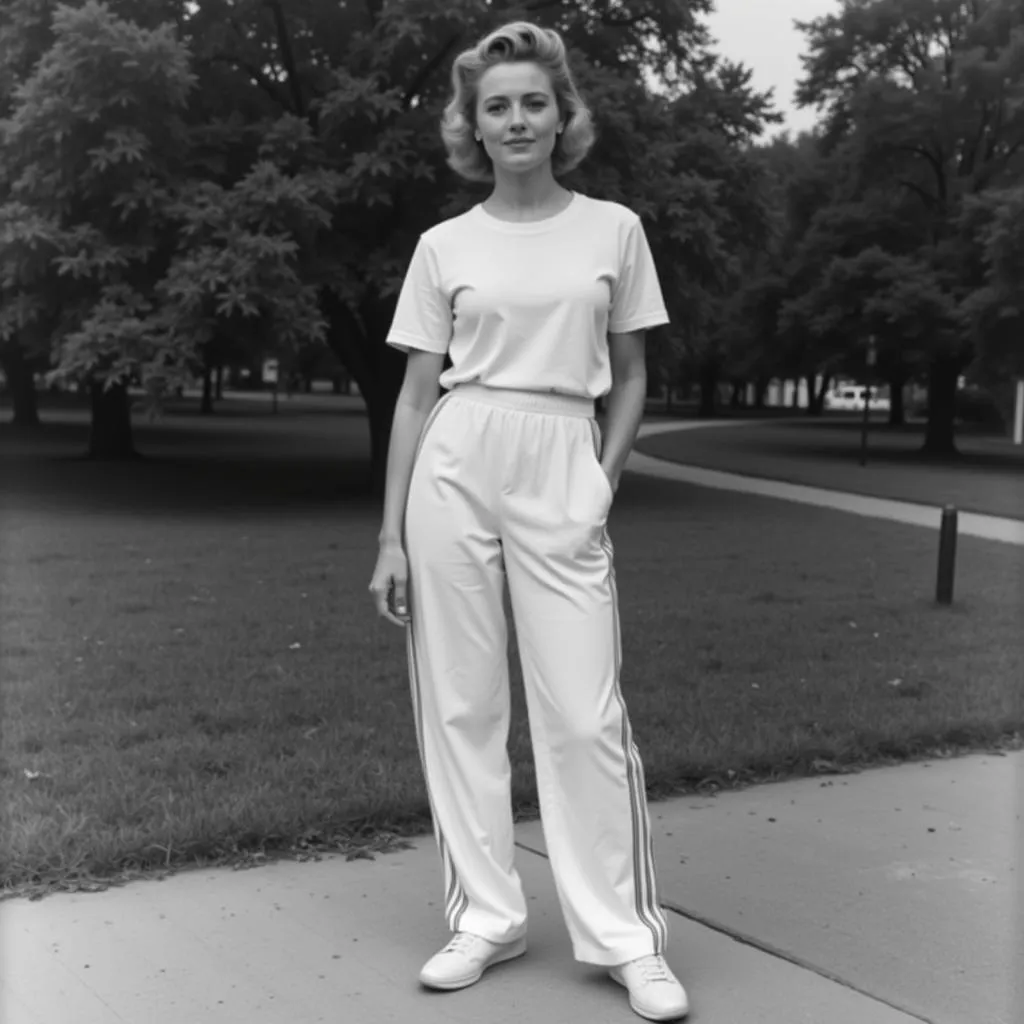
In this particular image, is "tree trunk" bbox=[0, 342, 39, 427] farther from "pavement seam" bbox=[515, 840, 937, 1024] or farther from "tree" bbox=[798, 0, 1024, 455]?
"pavement seam" bbox=[515, 840, 937, 1024]

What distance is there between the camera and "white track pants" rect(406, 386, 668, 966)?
10.3 ft

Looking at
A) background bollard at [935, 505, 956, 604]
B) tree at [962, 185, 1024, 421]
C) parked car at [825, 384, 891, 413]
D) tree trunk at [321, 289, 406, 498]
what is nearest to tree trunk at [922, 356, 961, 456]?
tree at [962, 185, 1024, 421]

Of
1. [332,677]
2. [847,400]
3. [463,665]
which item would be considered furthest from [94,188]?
[847,400]

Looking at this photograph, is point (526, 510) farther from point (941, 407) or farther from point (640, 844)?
point (941, 407)

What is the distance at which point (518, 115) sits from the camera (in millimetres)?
3168

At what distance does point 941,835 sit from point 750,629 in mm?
3895

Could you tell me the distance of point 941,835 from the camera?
438cm

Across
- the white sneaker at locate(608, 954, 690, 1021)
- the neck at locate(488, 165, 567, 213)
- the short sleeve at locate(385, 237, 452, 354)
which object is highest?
the neck at locate(488, 165, 567, 213)

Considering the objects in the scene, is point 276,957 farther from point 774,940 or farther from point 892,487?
point 892,487

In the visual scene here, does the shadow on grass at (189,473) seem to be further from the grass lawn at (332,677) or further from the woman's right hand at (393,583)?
the woman's right hand at (393,583)

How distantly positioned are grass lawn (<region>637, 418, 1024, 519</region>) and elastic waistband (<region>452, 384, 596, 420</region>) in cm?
1510

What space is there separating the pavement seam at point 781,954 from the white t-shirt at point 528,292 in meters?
1.36

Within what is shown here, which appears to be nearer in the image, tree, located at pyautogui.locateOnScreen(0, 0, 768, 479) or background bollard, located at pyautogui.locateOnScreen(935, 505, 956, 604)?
background bollard, located at pyautogui.locateOnScreen(935, 505, 956, 604)

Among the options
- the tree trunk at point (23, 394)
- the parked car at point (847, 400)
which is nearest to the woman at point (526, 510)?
the tree trunk at point (23, 394)
